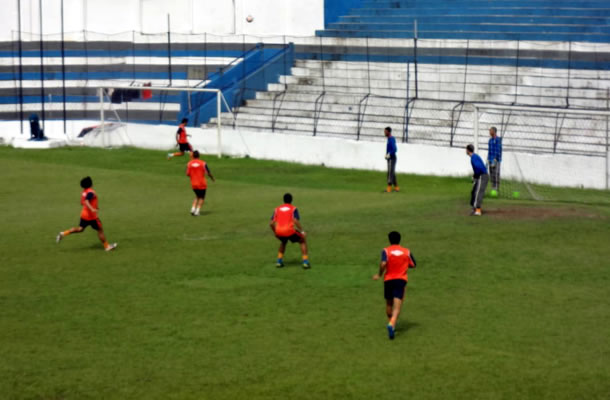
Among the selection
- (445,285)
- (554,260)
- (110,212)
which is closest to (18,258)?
(110,212)

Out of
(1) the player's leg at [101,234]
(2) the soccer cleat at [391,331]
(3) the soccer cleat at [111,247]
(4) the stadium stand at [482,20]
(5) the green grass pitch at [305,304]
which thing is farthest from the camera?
(4) the stadium stand at [482,20]

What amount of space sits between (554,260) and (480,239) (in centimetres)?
231

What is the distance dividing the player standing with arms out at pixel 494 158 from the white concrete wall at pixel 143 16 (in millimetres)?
23529

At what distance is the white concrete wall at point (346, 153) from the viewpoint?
2988cm

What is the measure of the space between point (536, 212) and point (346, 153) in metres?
12.8

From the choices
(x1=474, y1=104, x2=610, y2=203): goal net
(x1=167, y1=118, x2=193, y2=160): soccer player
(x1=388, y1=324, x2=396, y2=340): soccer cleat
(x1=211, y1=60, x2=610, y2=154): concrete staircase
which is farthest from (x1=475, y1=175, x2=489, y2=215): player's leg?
(x1=167, y1=118, x2=193, y2=160): soccer player

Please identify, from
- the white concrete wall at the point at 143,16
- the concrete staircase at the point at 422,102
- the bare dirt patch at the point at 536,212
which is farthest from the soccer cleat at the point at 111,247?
the white concrete wall at the point at 143,16

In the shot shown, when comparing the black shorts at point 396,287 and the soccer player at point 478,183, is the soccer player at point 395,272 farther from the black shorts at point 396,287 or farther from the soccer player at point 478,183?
the soccer player at point 478,183

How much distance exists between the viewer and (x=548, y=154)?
3055 cm

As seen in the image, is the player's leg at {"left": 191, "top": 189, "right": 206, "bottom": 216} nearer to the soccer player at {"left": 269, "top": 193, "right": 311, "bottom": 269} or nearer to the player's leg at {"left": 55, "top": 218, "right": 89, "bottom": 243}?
the player's leg at {"left": 55, "top": 218, "right": 89, "bottom": 243}

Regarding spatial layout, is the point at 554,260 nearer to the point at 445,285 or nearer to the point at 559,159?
the point at 445,285

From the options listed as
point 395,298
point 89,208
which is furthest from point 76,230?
point 395,298

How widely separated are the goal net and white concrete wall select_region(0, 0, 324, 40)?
18648 mm

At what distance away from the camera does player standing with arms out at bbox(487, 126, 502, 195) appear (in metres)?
27.5
